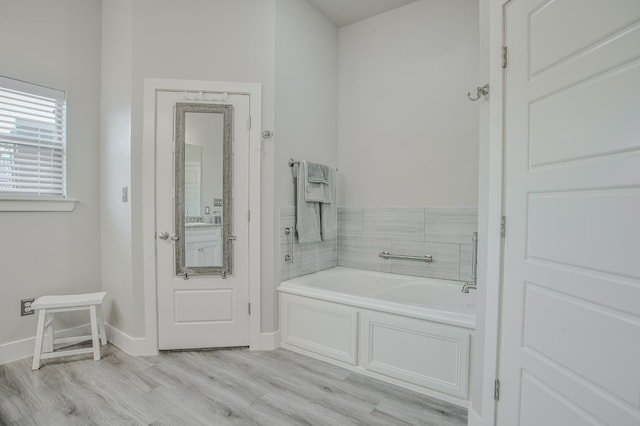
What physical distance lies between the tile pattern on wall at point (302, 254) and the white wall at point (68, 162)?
5.39 ft

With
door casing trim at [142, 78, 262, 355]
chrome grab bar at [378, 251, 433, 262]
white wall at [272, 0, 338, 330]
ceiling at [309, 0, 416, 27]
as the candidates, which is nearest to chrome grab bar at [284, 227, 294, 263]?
white wall at [272, 0, 338, 330]

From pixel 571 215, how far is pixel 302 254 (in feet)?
6.99

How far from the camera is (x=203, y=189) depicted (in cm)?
254

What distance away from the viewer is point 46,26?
2477mm

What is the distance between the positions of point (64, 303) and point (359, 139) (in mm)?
2865

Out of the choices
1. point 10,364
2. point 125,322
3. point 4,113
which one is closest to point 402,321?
point 125,322

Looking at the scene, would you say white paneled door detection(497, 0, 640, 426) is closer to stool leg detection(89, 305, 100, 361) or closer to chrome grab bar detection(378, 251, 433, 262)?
chrome grab bar detection(378, 251, 433, 262)

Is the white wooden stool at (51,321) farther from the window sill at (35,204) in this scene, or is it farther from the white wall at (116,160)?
the window sill at (35,204)

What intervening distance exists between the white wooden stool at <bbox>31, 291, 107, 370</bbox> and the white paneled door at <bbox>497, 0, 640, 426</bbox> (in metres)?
2.66

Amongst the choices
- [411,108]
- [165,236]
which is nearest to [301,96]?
[411,108]

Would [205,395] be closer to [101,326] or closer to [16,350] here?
[101,326]

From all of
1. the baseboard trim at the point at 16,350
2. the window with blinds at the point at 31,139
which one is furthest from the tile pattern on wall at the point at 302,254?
the baseboard trim at the point at 16,350

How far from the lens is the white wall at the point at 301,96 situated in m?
2.65

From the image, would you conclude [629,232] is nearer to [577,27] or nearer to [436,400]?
[577,27]
